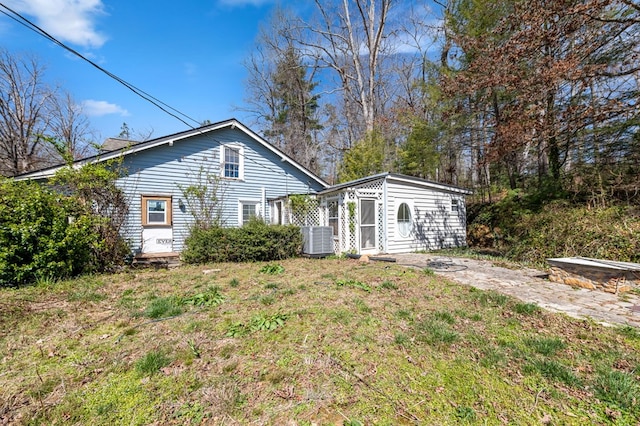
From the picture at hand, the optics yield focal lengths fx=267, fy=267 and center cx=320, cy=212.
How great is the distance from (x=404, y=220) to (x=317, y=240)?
389 centimetres

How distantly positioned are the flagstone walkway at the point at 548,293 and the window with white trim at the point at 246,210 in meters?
7.50

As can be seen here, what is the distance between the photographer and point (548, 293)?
16.1 feet

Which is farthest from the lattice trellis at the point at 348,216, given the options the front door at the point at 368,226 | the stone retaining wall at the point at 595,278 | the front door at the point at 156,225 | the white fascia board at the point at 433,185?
the stone retaining wall at the point at 595,278

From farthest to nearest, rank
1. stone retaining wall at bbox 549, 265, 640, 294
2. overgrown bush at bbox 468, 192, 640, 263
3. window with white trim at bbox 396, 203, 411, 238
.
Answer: window with white trim at bbox 396, 203, 411, 238, overgrown bush at bbox 468, 192, 640, 263, stone retaining wall at bbox 549, 265, 640, 294

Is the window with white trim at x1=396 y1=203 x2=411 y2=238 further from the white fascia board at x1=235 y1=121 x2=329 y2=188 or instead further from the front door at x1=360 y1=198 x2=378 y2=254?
the white fascia board at x1=235 y1=121 x2=329 y2=188

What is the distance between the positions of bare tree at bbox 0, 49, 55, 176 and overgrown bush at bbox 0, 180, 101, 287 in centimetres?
1727

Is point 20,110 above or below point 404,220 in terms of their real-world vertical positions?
above

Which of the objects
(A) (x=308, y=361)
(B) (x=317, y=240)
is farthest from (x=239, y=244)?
(A) (x=308, y=361)

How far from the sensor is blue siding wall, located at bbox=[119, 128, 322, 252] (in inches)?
383

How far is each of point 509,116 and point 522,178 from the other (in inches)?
291

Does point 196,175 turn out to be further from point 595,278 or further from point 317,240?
point 595,278

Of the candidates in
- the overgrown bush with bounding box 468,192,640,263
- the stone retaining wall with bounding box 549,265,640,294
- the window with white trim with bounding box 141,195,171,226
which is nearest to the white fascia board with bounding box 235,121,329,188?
the window with white trim with bounding box 141,195,171,226

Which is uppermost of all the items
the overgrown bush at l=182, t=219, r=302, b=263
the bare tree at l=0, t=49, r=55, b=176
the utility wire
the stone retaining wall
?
the bare tree at l=0, t=49, r=55, b=176

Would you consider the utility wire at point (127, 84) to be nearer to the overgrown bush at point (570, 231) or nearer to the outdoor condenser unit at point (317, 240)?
the outdoor condenser unit at point (317, 240)
